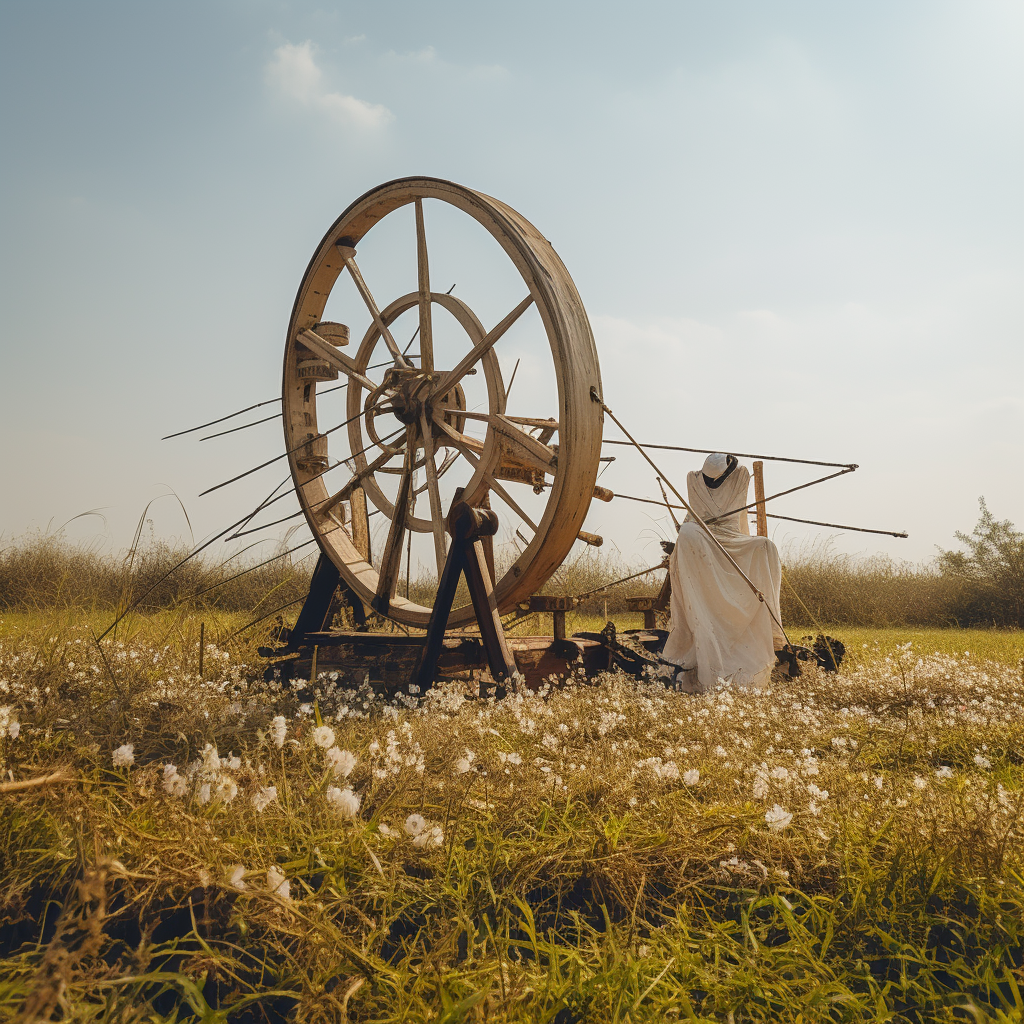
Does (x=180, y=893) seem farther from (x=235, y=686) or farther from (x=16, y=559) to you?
(x=16, y=559)

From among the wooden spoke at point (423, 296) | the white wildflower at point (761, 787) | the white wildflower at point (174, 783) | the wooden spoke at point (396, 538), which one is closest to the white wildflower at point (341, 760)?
the white wildflower at point (174, 783)

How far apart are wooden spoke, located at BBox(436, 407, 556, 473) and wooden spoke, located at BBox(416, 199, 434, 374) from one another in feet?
1.54

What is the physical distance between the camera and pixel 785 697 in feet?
13.6

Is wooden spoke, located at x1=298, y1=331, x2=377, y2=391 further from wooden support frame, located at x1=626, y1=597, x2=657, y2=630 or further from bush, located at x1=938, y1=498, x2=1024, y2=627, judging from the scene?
bush, located at x1=938, y1=498, x2=1024, y2=627

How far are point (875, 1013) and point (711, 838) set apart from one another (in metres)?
0.59

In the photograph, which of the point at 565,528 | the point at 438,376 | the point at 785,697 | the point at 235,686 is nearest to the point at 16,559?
the point at 235,686

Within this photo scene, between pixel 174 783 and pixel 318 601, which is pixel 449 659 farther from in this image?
pixel 174 783

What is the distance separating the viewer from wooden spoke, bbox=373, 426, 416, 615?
466 cm

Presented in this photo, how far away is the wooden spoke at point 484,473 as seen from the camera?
441 centimetres

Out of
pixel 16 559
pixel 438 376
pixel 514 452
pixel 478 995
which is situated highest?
pixel 438 376

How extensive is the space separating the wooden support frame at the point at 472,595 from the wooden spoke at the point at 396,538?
59 cm

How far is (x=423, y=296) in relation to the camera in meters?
4.67

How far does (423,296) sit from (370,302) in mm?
599

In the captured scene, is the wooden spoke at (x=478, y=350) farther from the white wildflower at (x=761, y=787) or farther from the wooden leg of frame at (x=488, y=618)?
the white wildflower at (x=761, y=787)
